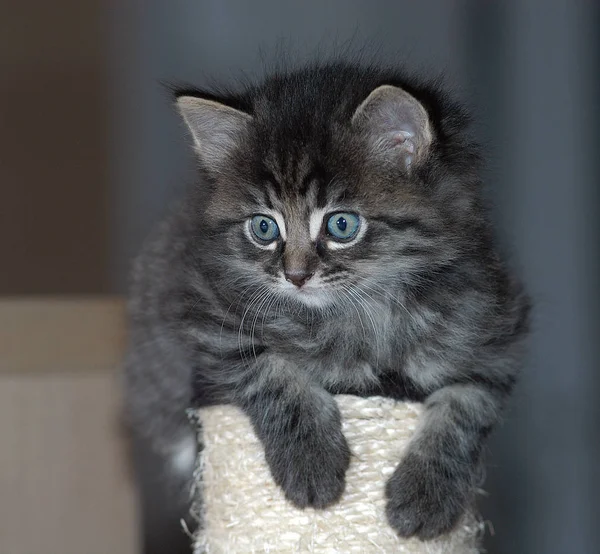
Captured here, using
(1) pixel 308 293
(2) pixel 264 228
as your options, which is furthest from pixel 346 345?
(2) pixel 264 228

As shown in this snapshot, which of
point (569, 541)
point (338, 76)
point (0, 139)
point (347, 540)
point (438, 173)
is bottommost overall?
point (569, 541)

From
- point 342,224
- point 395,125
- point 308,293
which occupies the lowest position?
point 308,293

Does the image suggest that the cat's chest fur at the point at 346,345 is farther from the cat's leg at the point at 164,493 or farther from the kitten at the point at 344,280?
the cat's leg at the point at 164,493

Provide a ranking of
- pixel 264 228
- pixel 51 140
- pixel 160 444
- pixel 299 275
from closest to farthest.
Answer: pixel 299 275
pixel 264 228
pixel 51 140
pixel 160 444

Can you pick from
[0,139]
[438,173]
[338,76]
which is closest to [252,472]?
[438,173]

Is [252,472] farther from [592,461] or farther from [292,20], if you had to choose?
[592,461]

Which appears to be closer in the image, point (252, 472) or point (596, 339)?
point (252, 472)

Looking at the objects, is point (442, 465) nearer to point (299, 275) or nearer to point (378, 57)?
point (299, 275)
